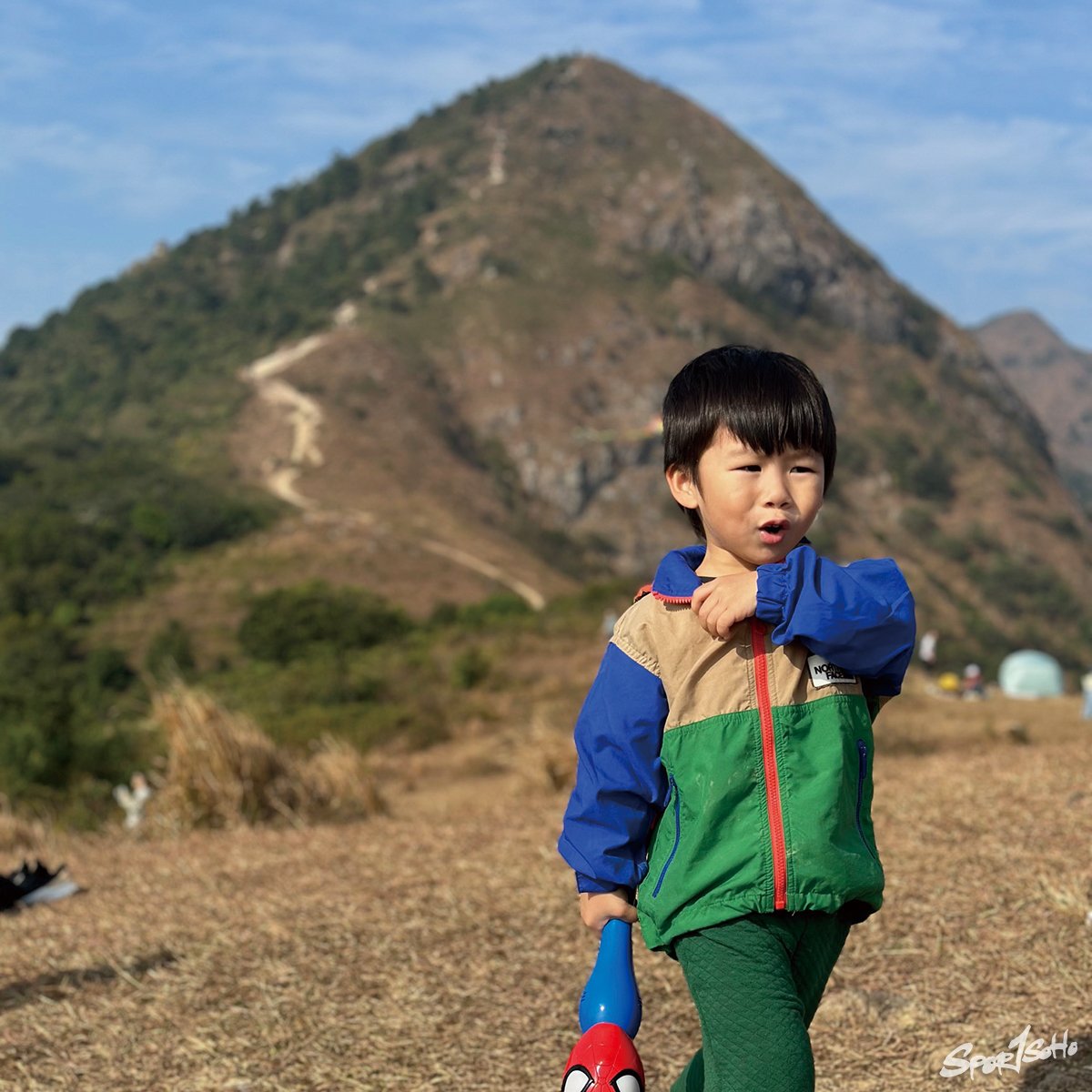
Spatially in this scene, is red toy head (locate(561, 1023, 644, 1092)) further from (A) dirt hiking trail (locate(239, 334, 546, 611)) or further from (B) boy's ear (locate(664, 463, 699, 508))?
(A) dirt hiking trail (locate(239, 334, 546, 611))

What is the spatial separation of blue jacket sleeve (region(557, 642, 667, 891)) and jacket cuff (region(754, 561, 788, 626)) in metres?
0.22

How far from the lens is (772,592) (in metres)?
2.14

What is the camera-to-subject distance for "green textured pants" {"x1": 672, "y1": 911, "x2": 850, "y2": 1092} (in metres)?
2.06

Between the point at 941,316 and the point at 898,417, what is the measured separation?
25.7 metres

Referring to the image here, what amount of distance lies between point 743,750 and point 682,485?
18.8 inches

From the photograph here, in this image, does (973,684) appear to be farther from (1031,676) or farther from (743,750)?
(743,750)

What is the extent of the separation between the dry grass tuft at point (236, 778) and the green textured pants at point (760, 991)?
517 centimetres

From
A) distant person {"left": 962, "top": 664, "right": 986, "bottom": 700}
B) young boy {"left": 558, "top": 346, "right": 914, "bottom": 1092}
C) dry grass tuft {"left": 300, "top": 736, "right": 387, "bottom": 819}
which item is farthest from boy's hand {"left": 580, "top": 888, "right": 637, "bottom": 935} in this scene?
distant person {"left": 962, "top": 664, "right": 986, "bottom": 700}

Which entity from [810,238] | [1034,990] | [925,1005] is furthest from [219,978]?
[810,238]

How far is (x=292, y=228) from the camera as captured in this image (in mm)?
114188

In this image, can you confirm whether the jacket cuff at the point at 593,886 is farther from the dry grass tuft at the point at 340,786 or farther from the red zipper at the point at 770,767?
the dry grass tuft at the point at 340,786

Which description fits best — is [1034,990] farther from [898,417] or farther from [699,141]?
[699,141]

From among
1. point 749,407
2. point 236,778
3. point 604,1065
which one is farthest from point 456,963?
point 236,778

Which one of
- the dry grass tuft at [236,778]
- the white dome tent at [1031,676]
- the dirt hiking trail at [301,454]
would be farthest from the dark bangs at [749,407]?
the dirt hiking trail at [301,454]
